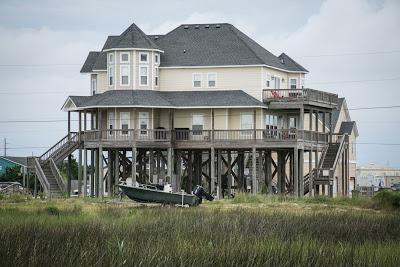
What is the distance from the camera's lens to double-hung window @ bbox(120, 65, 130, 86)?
6656 cm

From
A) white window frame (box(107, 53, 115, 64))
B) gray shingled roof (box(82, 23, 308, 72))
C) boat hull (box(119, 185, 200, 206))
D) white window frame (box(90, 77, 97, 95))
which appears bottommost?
boat hull (box(119, 185, 200, 206))

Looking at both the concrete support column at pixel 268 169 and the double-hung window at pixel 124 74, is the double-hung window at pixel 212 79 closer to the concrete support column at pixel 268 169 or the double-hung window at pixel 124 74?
the double-hung window at pixel 124 74

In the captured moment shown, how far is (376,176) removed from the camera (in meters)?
127

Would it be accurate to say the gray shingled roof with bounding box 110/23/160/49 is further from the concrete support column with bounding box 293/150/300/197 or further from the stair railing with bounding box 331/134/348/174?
the stair railing with bounding box 331/134/348/174

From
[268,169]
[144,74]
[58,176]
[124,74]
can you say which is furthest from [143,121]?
[268,169]

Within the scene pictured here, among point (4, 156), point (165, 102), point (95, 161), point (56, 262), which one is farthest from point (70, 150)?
point (4, 156)

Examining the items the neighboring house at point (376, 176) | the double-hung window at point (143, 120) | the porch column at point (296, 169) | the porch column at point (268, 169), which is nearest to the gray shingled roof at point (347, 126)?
the neighboring house at point (376, 176)

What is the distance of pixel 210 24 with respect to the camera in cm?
7319

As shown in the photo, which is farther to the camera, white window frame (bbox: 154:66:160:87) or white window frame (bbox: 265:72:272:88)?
white window frame (bbox: 265:72:272:88)

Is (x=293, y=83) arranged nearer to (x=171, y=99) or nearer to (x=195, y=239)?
(x=171, y=99)

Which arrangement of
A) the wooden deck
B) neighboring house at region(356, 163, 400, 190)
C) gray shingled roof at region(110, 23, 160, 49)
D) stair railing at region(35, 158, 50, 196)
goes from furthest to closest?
neighboring house at region(356, 163, 400, 190) < gray shingled roof at region(110, 23, 160, 49) < stair railing at region(35, 158, 50, 196) < the wooden deck

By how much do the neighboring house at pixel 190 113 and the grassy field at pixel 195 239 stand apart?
23.7m

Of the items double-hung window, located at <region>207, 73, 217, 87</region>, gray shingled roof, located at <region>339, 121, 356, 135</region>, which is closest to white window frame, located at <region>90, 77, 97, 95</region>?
double-hung window, located at <region>207, 73, 217, 87</region>

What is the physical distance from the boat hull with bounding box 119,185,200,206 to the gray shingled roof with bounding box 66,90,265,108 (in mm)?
12734
